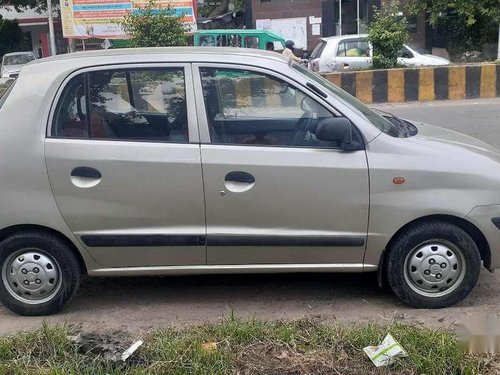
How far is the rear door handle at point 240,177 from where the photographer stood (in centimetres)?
390

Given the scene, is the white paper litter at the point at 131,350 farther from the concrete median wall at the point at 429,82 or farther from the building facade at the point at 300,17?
the building facade at the point at 300,17

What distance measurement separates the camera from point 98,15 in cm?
2256

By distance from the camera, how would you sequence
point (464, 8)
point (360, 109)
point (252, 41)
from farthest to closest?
point (464, 8)
point (252, 41)
point (360, 109)

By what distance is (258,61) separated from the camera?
4.08 m

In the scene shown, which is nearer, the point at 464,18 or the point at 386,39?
the point at 386,39

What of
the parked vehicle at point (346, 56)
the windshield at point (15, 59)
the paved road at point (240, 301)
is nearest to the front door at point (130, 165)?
the paved road at point (240, 301)

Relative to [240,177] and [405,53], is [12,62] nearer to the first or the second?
[405,53]

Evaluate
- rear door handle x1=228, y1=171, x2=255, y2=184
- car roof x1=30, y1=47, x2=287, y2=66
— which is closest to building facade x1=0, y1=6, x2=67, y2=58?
car roof x1=30, y1=47, x2=287, y2=66

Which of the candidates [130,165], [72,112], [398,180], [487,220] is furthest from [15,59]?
[487,220]

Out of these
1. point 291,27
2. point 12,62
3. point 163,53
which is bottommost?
point 12,62

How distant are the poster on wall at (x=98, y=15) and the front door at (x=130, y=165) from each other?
18328 mm

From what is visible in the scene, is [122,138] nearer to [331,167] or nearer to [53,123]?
[53,123]

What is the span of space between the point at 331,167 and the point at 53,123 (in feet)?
5.76

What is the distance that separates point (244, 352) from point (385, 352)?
704 millimetres
